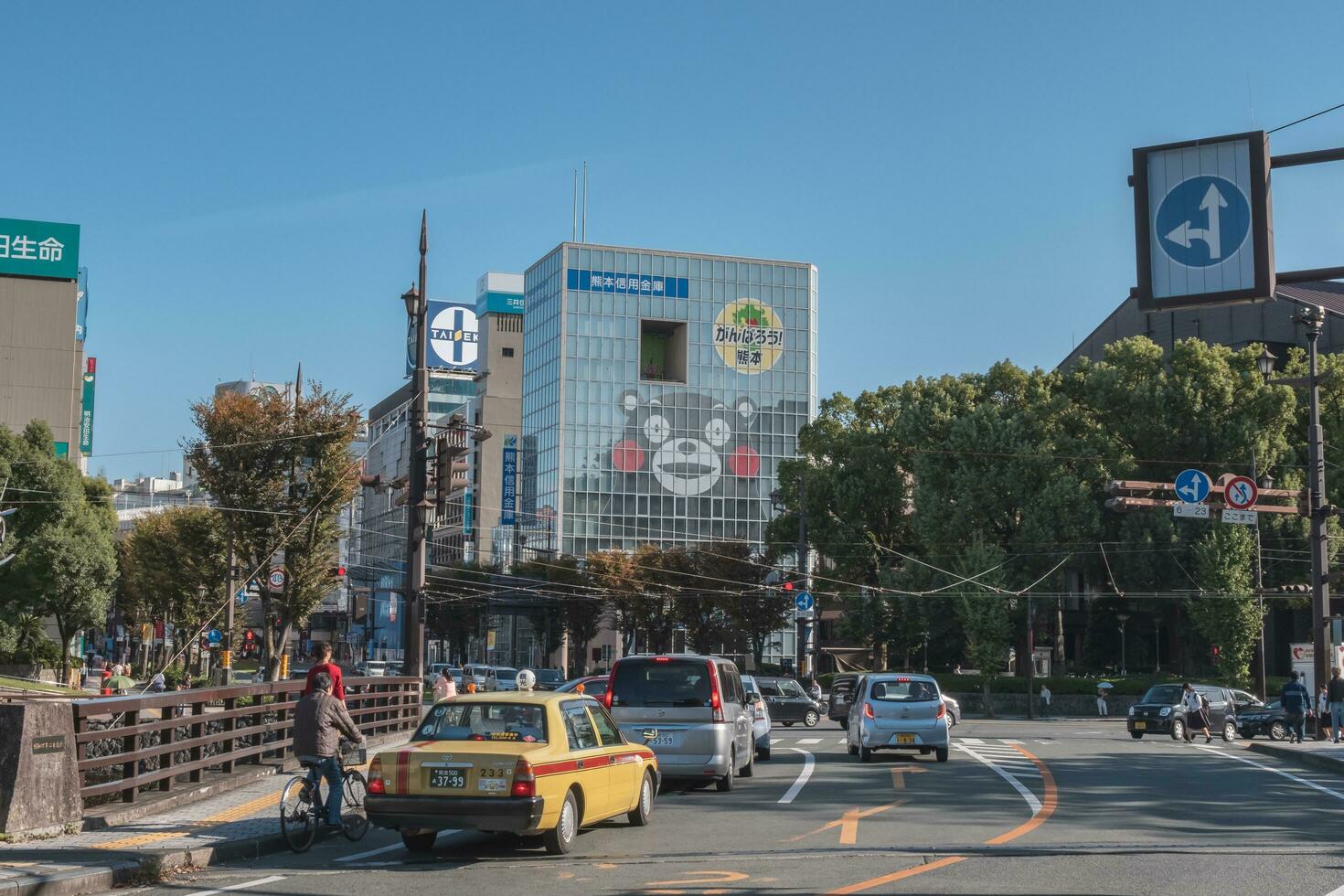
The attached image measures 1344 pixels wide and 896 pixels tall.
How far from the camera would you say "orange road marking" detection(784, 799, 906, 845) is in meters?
13.9

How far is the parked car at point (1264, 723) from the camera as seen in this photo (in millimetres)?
38875

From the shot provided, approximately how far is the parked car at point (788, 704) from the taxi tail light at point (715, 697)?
2472cm

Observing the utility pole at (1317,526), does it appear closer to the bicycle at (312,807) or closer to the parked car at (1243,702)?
the parked car at (1243,702)

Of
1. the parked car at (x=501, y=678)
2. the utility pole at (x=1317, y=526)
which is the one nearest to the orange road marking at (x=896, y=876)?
the utility pole at (x=1317, y=526)

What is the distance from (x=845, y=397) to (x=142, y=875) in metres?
62.0

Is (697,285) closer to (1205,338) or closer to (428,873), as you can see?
(1205,338)

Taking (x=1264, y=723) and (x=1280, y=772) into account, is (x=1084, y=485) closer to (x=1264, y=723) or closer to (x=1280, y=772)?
(x=1264, y=723)

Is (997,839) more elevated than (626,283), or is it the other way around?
(626,283)

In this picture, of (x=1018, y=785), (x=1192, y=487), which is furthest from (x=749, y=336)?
(x=1018, y=785)

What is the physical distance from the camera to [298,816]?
13.2 metres

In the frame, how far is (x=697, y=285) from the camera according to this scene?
123812 mm

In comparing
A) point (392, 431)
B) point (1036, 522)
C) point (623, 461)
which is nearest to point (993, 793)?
point (1036, 522)

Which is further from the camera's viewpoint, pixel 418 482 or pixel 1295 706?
pixel 1295 706

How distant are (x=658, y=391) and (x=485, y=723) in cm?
10950
